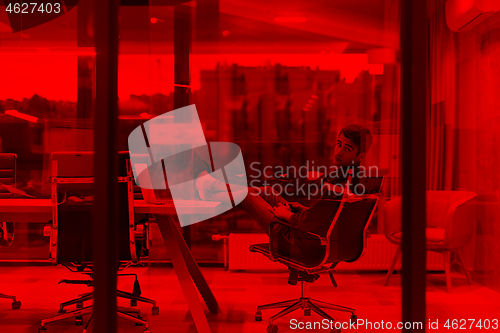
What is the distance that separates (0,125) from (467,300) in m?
4.66

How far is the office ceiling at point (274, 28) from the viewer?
3986 mm

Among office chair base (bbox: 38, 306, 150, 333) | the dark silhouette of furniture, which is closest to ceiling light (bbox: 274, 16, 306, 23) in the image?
the dark silhouette of furniture

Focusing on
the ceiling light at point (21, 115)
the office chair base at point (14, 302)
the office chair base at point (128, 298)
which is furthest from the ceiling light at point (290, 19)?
the office chair base at point (14, 302)

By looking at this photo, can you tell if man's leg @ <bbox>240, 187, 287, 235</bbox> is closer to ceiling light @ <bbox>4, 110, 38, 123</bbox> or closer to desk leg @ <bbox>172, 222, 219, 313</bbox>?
desk leg @ <bbox>172, 222, 219, 313</bbox>

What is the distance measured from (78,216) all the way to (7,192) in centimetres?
110

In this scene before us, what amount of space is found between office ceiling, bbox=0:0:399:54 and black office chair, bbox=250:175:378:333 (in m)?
2.03

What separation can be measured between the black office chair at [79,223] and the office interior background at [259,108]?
0.58 metres

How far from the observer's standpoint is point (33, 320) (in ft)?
9.32

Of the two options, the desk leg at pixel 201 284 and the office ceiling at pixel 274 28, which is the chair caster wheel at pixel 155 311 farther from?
the office ceiling at pixel 274 28

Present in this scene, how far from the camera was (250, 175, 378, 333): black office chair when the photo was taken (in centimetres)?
256

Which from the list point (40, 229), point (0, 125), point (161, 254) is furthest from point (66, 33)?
point (161, 254)

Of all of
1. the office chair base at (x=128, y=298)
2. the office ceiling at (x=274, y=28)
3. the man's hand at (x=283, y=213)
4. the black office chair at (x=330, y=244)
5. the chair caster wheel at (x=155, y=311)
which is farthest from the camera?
the office ceiling at (x=274, y=28)

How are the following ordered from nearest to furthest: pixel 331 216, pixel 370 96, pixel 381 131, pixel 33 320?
pixel 331 216 < pixel 33 320 < pixel 381 131 < pixel 370 96

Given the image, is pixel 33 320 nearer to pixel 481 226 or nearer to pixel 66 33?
pixel 66 33
